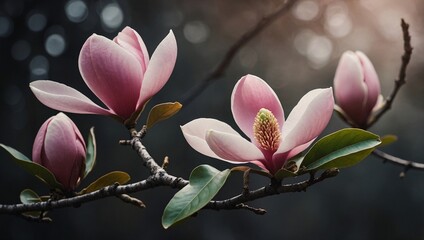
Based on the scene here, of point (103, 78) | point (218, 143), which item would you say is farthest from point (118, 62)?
point (218, 143)

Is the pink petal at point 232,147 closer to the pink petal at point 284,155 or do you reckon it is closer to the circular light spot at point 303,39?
the pink petal at point 284,155

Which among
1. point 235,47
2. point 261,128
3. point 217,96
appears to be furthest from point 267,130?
point 217,96

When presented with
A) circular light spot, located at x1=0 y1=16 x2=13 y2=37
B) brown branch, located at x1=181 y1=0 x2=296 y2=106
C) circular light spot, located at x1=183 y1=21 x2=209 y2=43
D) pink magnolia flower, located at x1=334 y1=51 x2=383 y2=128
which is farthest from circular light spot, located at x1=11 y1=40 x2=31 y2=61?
pink magnolia flower, located at x1=334 y1=51 x2=383 y2=128

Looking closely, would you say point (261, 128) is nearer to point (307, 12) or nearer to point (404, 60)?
point (404, 60)

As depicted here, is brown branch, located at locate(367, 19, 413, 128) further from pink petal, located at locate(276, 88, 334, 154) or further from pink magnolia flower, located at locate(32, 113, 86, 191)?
pink magnolia flower, located at locate(32, 113, 86, 191)

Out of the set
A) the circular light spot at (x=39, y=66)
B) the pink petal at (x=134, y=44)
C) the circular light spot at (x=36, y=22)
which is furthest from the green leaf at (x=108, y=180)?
the circular light spot at (x=36, y=22)

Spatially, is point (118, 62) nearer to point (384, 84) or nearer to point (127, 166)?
point (127, 166)

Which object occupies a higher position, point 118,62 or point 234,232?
Result: point 118,62
